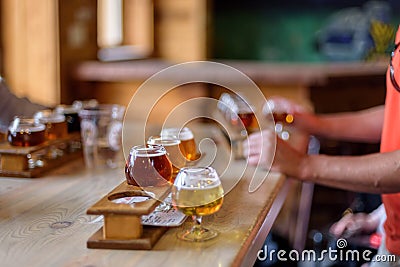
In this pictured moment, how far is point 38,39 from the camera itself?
3869 mm

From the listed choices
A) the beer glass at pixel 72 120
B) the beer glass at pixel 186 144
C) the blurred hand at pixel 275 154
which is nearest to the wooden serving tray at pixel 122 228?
the beer glass at pixel 186 144

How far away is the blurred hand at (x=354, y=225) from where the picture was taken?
1957 mm

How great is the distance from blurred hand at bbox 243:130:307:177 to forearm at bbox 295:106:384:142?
47cm

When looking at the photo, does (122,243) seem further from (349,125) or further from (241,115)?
(349,125)

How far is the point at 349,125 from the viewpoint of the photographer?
228 cm

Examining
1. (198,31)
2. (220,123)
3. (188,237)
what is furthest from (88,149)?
(198,31)

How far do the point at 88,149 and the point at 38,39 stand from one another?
203cm

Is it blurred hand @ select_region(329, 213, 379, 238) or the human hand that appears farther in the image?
the human hand

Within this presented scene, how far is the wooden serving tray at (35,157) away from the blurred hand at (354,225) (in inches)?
34.9

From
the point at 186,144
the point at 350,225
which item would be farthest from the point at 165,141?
the point at 350,225

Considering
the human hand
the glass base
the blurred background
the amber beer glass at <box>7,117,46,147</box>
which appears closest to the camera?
the glass base

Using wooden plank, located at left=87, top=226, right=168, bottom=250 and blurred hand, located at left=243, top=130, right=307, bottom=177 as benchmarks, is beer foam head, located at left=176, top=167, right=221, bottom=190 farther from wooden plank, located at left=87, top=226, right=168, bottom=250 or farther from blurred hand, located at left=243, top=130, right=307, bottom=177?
blurred hand, located at left=243, top=130, right=307, bottom=177

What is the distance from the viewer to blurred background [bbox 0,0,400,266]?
3.71 meters

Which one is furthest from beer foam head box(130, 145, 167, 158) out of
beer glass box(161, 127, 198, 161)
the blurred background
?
the blurred background
